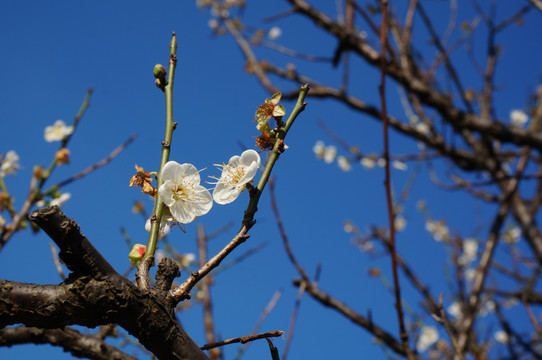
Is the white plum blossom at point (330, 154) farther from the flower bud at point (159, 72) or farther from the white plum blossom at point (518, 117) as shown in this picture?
the flower bud at point (159, 72)

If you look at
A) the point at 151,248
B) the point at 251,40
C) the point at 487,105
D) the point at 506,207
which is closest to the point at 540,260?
the point at 506,207

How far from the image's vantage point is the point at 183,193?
0.88m

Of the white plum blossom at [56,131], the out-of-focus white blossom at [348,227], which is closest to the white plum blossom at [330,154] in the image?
the out-of-focus white blossom at [348,227]

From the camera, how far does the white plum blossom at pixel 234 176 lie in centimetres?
82

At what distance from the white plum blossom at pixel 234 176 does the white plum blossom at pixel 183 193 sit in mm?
42

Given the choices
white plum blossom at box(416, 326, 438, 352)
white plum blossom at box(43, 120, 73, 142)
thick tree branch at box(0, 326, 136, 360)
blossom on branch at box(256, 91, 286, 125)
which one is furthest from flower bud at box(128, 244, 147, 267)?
white plum blossom at box(416, 326, 438, 352)

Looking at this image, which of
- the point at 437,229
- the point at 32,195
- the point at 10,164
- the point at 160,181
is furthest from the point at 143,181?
the point at 437,229

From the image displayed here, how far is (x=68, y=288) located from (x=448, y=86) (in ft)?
13.3

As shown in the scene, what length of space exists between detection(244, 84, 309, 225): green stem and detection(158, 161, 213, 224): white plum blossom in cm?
18

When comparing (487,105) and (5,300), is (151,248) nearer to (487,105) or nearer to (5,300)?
(5,300)

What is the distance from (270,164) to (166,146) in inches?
9.0

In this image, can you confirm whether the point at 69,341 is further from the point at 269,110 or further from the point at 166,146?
the point at 269,110

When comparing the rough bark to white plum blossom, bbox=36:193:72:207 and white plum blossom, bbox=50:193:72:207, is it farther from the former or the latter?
white plum blossom, bbox=50:193:72:207

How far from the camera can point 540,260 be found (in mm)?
3629
